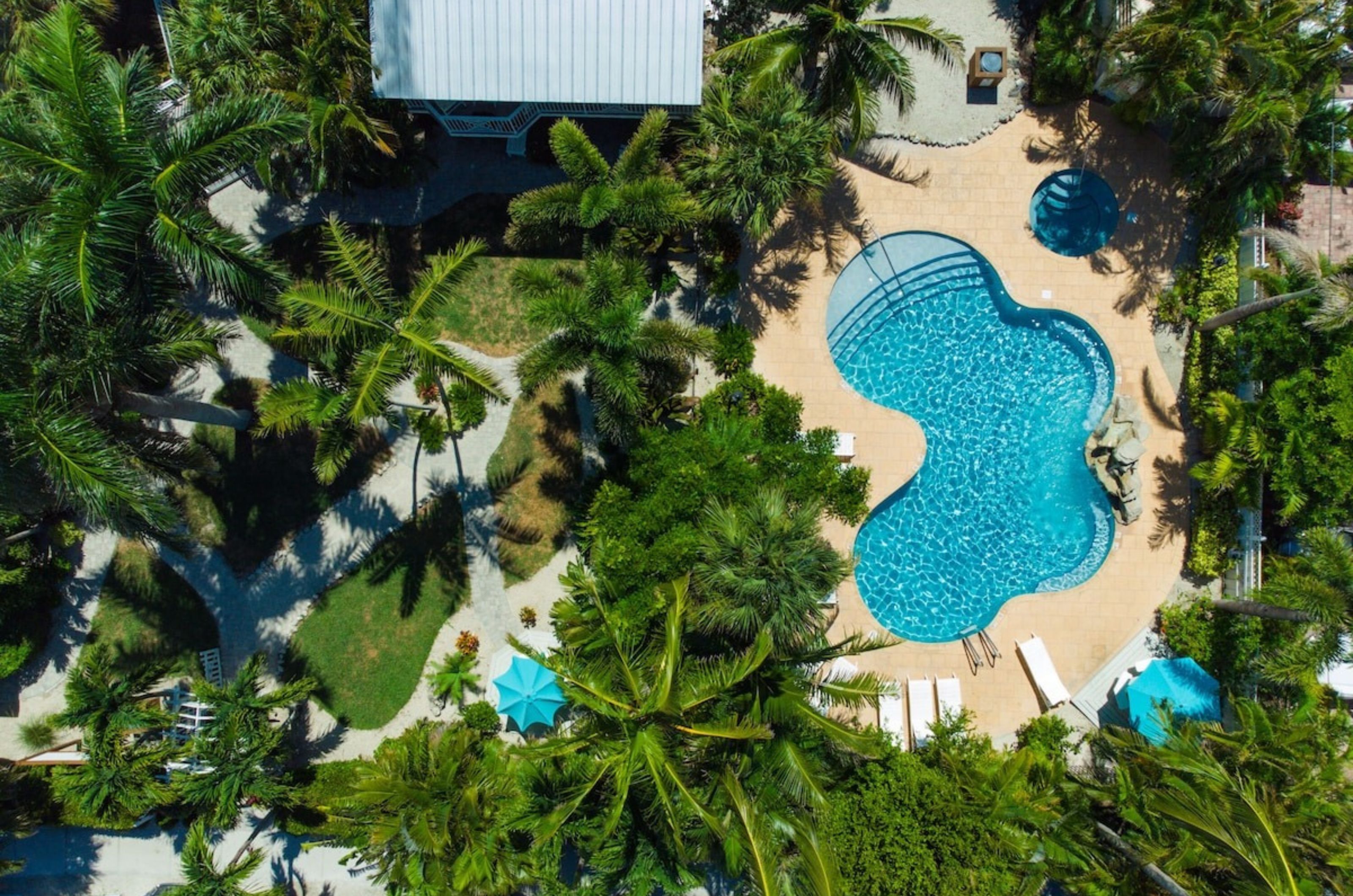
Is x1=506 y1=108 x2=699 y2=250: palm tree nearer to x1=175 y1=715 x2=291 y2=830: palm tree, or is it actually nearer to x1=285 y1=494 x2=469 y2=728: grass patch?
x1=285 y1=494 x2=469 y2=728: grass patch

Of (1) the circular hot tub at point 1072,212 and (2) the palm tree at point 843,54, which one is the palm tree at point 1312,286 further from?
(2) the palm tree at point 843,54

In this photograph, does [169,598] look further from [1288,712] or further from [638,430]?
[1288,712]

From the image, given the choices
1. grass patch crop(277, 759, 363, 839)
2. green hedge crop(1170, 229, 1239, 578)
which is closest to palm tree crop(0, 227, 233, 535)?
grass patch crop(277, 759, 363, 839)

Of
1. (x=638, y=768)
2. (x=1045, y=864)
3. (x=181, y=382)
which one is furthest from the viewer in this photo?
(x=181, y=382)

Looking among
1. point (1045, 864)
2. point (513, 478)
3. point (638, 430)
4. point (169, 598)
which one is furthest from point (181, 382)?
point (1045, 864)

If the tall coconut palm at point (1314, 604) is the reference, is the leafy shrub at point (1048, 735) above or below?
below

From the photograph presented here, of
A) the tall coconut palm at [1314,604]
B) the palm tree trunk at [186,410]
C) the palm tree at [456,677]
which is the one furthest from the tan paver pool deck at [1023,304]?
the palm tree trunk at [186,410]

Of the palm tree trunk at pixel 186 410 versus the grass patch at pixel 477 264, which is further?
the grass patch at pixel 477 264
